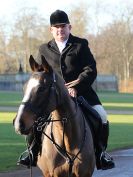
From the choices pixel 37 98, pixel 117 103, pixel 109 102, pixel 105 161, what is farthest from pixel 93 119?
pixel 109 102

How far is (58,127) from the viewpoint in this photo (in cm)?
658

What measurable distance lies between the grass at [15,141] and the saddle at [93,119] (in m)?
5.08

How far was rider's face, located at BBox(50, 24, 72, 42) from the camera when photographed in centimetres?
686

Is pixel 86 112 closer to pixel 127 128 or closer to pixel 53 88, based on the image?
pixel 53 88

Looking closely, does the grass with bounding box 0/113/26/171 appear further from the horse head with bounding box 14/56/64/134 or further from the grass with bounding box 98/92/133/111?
the grass with bounding box 98/92/133/111

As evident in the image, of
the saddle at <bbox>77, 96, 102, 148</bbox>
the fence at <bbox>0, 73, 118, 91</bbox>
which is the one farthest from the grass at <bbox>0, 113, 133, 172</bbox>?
the fence at <bbox>0, 73, 118, 91</bbox>

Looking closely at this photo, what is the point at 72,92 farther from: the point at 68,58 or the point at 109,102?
the point at 109,102

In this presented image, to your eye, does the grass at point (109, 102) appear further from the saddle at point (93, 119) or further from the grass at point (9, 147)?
the saddle at point (93, 119)

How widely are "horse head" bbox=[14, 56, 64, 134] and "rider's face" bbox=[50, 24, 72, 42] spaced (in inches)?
38.4

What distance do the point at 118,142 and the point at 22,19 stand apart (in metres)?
80.9

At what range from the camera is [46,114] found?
587 centimetres

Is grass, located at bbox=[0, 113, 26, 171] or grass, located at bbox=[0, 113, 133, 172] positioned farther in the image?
grass, located at bbox=[0, 113, 133, 172]

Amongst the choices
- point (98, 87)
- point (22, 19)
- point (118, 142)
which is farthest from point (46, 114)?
point (22, 19)

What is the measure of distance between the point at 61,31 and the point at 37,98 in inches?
56.7
